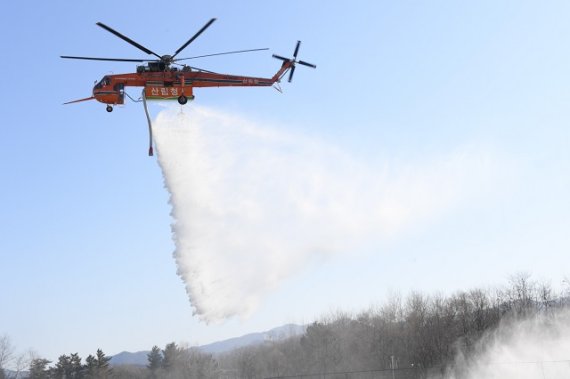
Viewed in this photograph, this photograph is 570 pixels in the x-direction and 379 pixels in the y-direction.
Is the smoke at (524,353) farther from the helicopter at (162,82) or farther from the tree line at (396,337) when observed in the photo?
the helicopter at (162,82)

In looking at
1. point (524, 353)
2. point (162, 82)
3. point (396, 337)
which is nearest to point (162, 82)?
point (162, 82)

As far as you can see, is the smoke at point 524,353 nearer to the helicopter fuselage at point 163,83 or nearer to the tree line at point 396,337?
the tree line at point 396,337

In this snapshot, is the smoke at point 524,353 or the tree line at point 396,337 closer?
the smoke at point 524,353

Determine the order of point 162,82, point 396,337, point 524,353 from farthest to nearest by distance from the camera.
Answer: point 396,337 → point 524,353 → point 162,82

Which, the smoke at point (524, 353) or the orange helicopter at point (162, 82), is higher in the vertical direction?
the orange helicopter at point (162, 82)

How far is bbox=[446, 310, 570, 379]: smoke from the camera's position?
1580 inches

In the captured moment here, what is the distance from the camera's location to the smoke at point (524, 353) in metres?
40.1

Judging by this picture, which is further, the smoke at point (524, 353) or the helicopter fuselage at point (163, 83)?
the smoke at point (524, 353)

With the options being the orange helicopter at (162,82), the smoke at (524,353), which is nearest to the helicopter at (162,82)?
the orange helicopter at (162,82)

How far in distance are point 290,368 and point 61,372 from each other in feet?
144

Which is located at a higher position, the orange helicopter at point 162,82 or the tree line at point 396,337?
the orange helicopter at point 162,82

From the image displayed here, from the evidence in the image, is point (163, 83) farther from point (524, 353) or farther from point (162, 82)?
point (524, 353)

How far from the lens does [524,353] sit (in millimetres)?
48062

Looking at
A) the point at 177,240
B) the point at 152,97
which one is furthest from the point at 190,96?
the point at 177,240
